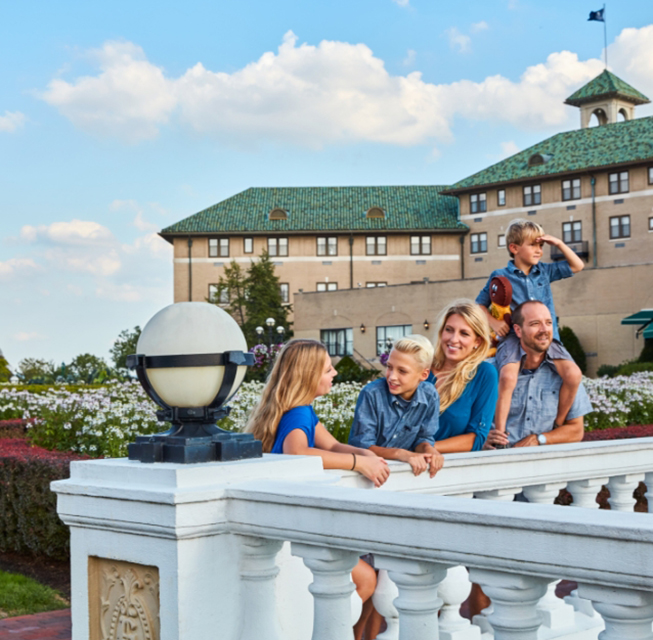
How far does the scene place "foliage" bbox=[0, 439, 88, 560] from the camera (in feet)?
26.2

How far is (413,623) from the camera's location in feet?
8.30

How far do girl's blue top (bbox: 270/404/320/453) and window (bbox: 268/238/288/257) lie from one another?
5968 cm

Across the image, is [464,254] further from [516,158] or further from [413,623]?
[413,623]

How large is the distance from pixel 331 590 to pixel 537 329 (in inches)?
116

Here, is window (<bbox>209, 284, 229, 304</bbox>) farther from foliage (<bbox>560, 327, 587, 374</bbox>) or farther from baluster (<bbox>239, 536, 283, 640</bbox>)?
baluster (<bbox>239, 536, 283, 640</bbox>)

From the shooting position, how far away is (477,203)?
5912 cm

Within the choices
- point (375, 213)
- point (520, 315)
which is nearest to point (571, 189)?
point (375, 213)

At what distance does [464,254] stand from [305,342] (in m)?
57.4

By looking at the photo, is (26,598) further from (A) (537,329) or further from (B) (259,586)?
(B) (259,586)

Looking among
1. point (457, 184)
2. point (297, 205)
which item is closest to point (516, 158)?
point (457, 184)

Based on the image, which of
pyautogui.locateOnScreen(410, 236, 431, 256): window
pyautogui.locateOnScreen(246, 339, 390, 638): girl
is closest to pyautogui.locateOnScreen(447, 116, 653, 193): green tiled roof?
pyautogui.locateOnScreen(410, 236, 431, 256): window

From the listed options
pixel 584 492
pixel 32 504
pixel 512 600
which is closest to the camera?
pixel 512 600

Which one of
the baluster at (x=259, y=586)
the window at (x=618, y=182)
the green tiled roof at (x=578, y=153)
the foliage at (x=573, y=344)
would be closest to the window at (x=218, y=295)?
the green tiled roof at (x=578, y=153)

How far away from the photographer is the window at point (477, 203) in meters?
58.7
